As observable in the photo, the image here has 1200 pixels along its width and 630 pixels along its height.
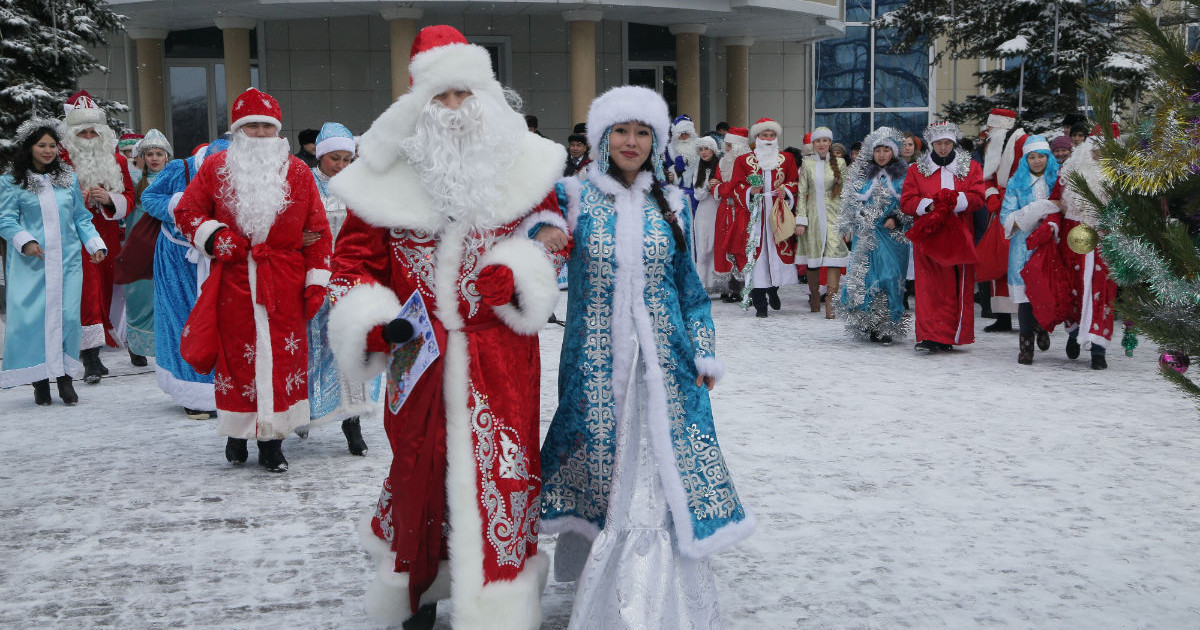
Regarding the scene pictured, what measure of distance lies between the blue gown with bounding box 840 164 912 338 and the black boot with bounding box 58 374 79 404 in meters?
6.32

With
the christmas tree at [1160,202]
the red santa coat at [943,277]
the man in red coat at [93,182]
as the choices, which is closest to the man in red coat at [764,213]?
the red santa coat at [943,277]

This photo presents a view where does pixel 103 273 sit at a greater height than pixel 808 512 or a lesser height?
A: greater

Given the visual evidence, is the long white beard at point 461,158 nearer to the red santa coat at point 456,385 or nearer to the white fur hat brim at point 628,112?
the red santa coat at point 456,385

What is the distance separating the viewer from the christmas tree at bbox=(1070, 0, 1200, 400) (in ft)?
9.23

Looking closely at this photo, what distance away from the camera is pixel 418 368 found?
3.50 metres

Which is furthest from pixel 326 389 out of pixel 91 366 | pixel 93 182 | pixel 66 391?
pixel 93 182

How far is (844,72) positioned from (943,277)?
16001 mm

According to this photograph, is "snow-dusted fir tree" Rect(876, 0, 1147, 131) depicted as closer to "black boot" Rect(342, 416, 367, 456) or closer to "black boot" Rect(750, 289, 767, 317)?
"black boot" Rect(750, 289, 767, 317)

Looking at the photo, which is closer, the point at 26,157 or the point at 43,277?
the point at 26,157

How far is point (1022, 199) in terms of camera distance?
30.7 ft

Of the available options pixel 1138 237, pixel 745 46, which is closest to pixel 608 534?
pixel 1138 237

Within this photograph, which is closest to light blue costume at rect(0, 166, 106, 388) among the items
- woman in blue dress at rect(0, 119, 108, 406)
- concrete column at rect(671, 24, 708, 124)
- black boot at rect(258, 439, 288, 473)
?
woman in blue dress at rect(0, 119, 108, 406)

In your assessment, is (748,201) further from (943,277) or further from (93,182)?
(93,182)

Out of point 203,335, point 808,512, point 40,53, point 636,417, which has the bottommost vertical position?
point 808,512
